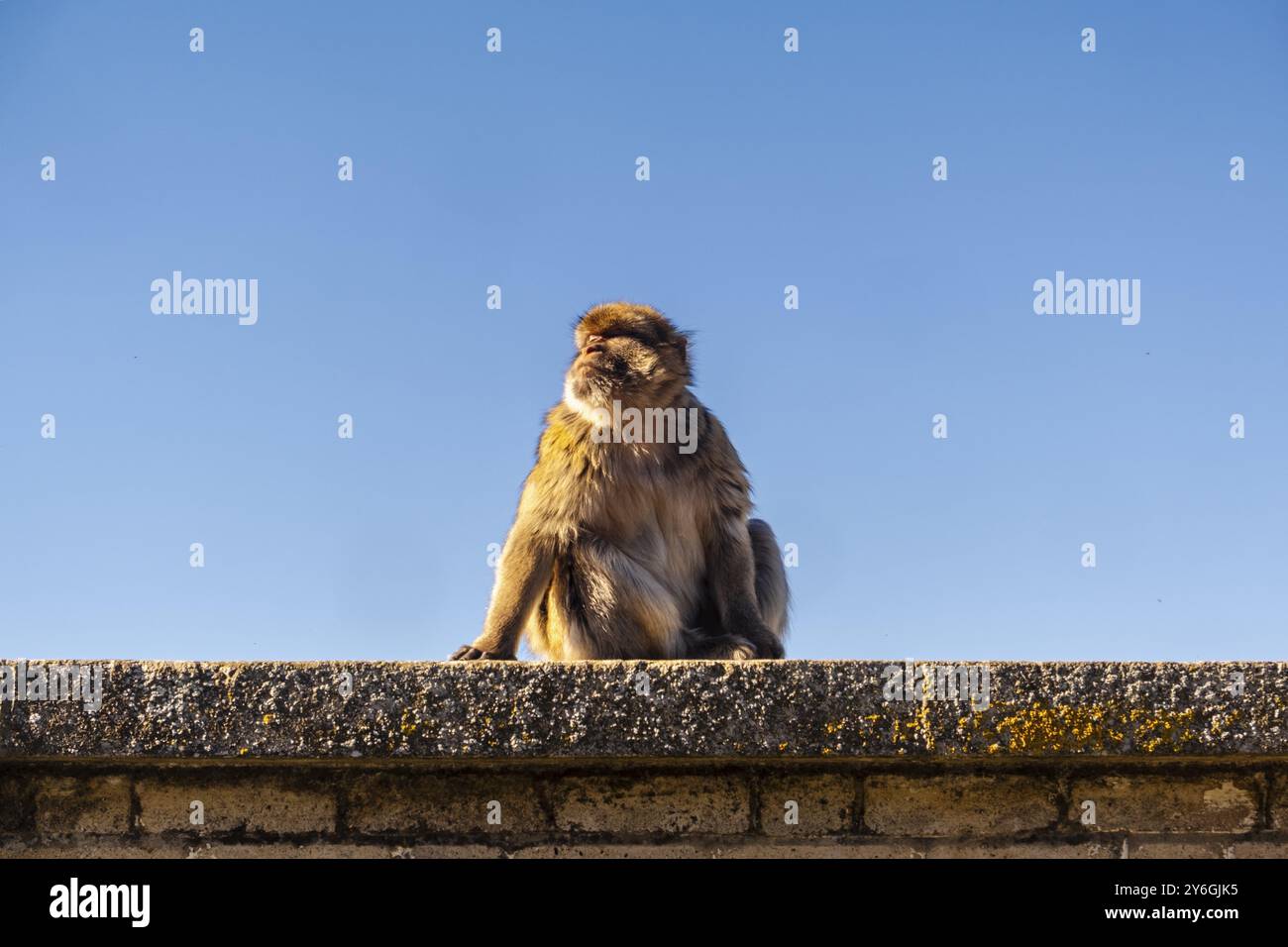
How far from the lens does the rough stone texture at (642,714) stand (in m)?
2.79

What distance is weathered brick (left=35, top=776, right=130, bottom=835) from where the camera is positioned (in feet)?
9.65

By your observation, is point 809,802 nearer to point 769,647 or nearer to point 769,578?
point 769,647

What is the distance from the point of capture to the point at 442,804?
9.60 feet

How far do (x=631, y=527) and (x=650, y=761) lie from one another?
1.93 metres

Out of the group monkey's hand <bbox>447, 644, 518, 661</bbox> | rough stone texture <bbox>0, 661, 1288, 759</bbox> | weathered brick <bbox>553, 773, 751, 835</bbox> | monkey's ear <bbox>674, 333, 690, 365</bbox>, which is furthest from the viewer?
monkey's ear <bbox>674, 333, 690, 365</bbox>

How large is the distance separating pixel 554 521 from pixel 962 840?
2.08 meters

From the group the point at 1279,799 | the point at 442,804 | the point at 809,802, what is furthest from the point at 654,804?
the point at 1279,799

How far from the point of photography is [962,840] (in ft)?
9.53

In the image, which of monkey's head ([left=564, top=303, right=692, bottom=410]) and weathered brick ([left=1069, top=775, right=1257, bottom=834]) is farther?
monkey's head ([left=564, top=303, right=692, bottom=410])

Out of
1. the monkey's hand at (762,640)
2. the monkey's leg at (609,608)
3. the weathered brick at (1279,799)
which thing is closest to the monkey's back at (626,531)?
the monkey's leg at (609,608)

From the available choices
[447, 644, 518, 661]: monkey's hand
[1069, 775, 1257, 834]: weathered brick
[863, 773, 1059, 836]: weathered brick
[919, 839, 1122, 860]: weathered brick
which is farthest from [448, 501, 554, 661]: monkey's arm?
[1069, 775, 1257, 834]: weathered brick

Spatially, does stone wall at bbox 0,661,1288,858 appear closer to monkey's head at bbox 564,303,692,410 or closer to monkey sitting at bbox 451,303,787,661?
monkey sitting at bbox 451,303,787,661

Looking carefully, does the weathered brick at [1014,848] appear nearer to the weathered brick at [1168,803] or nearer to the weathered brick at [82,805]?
the weathered brick at [1168,803]
